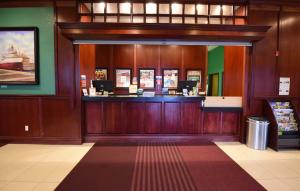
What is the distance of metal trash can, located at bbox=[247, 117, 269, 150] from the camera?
4562 millimetres

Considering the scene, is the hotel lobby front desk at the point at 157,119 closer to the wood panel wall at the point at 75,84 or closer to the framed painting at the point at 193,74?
the wood panel wall at the point at 75,84

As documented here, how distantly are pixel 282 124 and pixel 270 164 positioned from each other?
55.4 inches

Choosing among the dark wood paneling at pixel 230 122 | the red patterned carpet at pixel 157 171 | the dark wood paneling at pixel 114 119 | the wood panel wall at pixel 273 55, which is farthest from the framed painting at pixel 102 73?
the wood panel wall at pixel 273 55

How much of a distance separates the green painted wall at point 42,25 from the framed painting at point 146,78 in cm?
403

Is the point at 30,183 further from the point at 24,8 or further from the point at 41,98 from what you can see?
the point at 24,8

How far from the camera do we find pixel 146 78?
27.3 feet

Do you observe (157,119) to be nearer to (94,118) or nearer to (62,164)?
(94,118)

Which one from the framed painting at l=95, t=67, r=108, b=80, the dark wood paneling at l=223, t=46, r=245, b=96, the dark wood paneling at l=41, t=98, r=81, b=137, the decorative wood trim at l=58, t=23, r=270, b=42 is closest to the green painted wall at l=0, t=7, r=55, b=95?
the dark wood paneling at l=41, t=98, r=81, b=137

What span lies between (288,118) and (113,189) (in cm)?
444

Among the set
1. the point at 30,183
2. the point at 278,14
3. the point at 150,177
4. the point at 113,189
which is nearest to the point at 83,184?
the point at 113,189

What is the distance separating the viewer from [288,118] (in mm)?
4793

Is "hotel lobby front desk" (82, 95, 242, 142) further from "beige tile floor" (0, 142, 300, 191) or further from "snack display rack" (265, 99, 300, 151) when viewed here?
"snack display rack" (265, 99, 300, 151)

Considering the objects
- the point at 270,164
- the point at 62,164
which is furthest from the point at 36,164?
the point at 270,164

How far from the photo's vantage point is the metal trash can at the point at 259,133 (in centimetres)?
456
